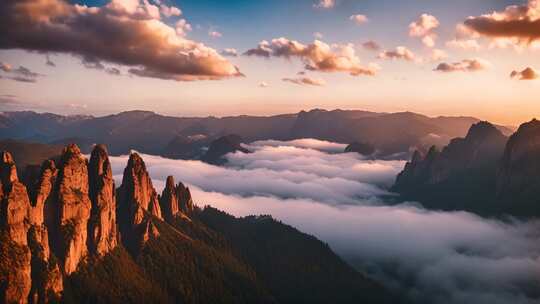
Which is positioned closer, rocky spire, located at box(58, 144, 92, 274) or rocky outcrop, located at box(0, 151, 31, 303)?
rocky outcrop, located at box(0, 151, 31, 303)

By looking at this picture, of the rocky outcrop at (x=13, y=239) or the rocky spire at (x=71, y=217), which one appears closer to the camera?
the rocky outcrop at (x=13, y=239)

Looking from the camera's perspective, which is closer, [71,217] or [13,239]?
[13,239]

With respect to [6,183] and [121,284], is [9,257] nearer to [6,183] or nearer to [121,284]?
[6,183]

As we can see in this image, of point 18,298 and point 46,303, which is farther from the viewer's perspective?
point 46,303

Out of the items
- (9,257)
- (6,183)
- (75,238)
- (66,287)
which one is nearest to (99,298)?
(66,287)

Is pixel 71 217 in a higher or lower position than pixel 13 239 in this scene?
higher

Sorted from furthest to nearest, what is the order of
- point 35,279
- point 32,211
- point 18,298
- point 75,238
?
point 75,238
point 32,211
point 35,279
point 18,298

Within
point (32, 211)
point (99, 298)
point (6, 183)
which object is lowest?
point (99, 298)

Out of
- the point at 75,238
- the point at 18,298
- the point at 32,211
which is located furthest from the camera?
the point at 75,238
